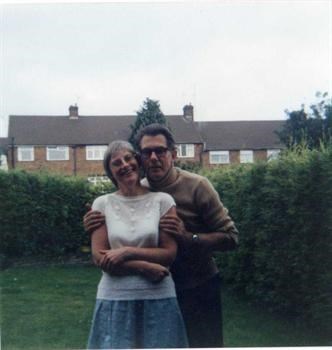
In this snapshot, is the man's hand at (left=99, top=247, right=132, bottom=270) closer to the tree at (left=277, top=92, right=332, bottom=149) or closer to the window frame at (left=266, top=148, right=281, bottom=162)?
the tree at (left=277, top=92, right=332, bottom=149)

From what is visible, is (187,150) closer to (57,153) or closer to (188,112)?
(188,112)

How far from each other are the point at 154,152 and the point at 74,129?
0.75 metres

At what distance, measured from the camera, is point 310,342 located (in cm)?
223

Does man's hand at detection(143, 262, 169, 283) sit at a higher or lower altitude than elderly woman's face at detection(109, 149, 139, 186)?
lower

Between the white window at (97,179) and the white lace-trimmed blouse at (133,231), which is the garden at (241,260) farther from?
the white lace-trimmed blouse at (133,231)

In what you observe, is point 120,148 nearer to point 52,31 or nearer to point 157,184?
point 157,184

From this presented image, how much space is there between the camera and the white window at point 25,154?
2.45 meters

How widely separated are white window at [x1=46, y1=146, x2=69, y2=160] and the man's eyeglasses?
846 millimetres

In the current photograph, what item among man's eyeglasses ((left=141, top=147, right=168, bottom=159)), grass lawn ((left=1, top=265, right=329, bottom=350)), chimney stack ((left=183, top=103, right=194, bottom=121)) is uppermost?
chimney stack ((left=183, top=103, right=194, bottom=121))

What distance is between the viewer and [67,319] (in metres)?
2.49

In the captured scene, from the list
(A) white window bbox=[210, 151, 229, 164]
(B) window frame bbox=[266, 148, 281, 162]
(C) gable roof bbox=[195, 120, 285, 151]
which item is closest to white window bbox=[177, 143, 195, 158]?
(C) gable roof bbox=[195, 120, 285, 151]

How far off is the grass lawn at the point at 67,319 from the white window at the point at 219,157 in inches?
27.7

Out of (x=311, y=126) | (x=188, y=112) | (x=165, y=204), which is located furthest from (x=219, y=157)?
(x=165, y=204)

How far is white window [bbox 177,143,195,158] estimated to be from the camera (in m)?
2.05
